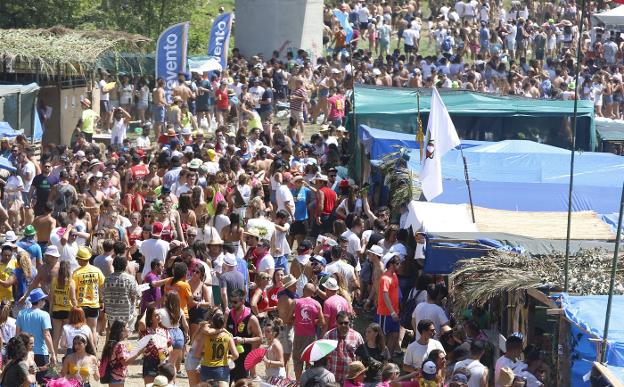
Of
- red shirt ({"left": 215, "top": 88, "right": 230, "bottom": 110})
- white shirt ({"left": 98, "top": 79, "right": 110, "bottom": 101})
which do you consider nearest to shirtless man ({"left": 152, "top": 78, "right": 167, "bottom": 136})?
white shirt ({"left": 98, "top": 79, "right": 110, "bottom": 101})

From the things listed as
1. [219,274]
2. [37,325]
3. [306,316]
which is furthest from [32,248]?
[306,316]

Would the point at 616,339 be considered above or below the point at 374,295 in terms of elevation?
above

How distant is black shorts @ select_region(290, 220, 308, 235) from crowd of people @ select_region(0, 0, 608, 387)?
2 cm

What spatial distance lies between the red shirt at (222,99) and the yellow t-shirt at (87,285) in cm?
1549

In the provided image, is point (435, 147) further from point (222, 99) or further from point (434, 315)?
point (222, 99)

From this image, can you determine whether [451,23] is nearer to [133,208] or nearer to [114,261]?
[133,208]

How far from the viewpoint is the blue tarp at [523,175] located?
54.2 ft

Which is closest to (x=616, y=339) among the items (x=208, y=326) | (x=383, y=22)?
(x=208, y=326)

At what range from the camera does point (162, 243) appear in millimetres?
15047

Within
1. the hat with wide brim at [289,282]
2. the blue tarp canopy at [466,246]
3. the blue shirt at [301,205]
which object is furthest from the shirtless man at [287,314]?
the blue shirt at [301,205]

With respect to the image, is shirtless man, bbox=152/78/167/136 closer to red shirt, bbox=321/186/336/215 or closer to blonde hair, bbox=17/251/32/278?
red shirt, bbox=321/186/336/215

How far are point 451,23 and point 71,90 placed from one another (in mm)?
18527

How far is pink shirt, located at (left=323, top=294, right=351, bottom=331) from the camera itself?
13.1 meters

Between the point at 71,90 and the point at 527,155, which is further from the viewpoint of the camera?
the point at 71,90
